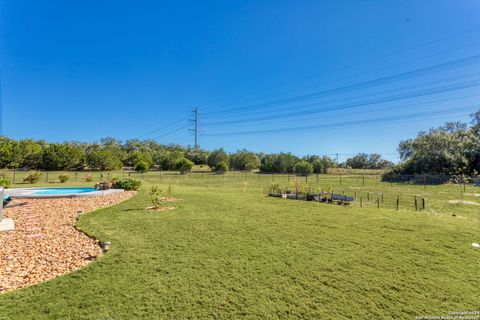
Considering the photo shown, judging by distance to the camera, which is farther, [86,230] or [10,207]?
Answer: [10,207]

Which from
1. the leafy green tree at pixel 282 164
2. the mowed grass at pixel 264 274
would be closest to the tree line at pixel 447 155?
the leafy green tree at pixel 282 164

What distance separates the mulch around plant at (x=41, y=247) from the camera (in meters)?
3.82

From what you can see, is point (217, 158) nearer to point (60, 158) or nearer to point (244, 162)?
point (244, 162)

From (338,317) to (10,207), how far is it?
11281 millimetres

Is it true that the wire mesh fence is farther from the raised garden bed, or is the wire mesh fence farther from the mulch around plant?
the mulch around plant

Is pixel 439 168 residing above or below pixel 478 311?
above

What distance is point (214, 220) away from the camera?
7148 mm

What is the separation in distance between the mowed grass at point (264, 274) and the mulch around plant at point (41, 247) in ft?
1.17

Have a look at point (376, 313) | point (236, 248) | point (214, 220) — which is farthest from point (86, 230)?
point (376, 313)

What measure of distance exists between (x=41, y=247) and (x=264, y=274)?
470cm

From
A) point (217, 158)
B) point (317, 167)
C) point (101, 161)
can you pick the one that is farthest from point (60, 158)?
point (317, 167)

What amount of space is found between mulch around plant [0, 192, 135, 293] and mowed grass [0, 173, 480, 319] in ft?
1.17

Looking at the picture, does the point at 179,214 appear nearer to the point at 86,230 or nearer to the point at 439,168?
the point at 86,230

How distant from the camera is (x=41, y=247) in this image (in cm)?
498
